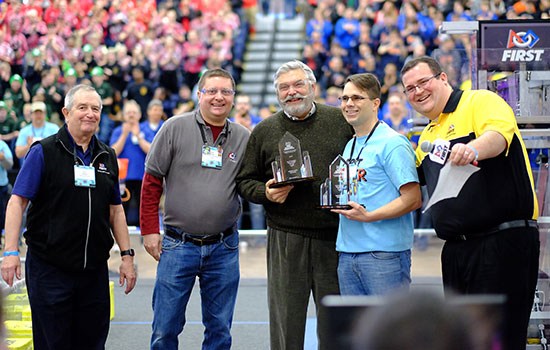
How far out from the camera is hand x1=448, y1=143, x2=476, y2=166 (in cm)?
227

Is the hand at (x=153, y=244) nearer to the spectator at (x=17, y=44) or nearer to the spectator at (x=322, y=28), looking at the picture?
the spectator at (x=322, y=28)

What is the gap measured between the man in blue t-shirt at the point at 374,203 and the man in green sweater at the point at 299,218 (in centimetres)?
18

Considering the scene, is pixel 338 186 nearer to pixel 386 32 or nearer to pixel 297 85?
pixel 297 85

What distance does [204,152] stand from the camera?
10.6 feet

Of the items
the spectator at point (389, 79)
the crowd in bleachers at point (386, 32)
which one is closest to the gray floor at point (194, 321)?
the spectator at point (389, 79)

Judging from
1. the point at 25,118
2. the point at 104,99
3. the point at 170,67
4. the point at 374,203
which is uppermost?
the point at 170,67

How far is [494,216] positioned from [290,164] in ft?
3.20

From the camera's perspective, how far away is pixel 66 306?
2912 mm

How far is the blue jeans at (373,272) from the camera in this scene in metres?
2.70

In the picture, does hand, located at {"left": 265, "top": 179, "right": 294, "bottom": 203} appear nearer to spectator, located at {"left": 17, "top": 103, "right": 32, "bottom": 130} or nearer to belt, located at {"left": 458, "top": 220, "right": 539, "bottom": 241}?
belt, located at {"left": 458, "top": 220, "right": 539, "bottom": 241}

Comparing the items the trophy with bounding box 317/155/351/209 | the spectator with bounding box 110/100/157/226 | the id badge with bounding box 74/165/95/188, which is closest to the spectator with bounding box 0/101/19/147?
the spectator with bounding box 110/100/157/226

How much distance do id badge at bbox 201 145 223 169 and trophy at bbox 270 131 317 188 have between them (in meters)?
0.39

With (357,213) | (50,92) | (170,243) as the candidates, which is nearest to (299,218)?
(357,213)

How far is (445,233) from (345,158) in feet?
1.95
